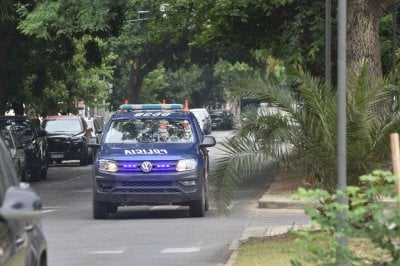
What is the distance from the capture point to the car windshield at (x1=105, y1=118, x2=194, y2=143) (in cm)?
1784

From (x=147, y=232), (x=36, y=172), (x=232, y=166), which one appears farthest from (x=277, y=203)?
(x=36, y=172)

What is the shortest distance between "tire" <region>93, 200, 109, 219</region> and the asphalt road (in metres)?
0.15

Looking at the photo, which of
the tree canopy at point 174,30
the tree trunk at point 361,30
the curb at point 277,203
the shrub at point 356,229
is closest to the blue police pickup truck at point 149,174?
the curb at point 277,203

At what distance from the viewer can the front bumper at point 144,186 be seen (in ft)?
56.2

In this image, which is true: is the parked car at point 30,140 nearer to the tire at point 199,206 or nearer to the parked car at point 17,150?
the parked car at point 17,150

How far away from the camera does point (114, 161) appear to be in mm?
17188

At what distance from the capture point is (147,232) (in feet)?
51.1

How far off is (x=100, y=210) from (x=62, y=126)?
766 inches

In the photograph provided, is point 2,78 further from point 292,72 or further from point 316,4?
point 292,72

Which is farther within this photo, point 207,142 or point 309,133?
point 207,142

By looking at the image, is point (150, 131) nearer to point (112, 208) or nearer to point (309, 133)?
point (112, 208)

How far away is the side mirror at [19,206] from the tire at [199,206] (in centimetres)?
1236

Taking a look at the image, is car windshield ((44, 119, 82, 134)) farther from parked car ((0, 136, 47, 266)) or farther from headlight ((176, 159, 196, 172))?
parked car ((0, 136, 47, 266))

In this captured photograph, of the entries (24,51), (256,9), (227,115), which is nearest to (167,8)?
(256,9)
